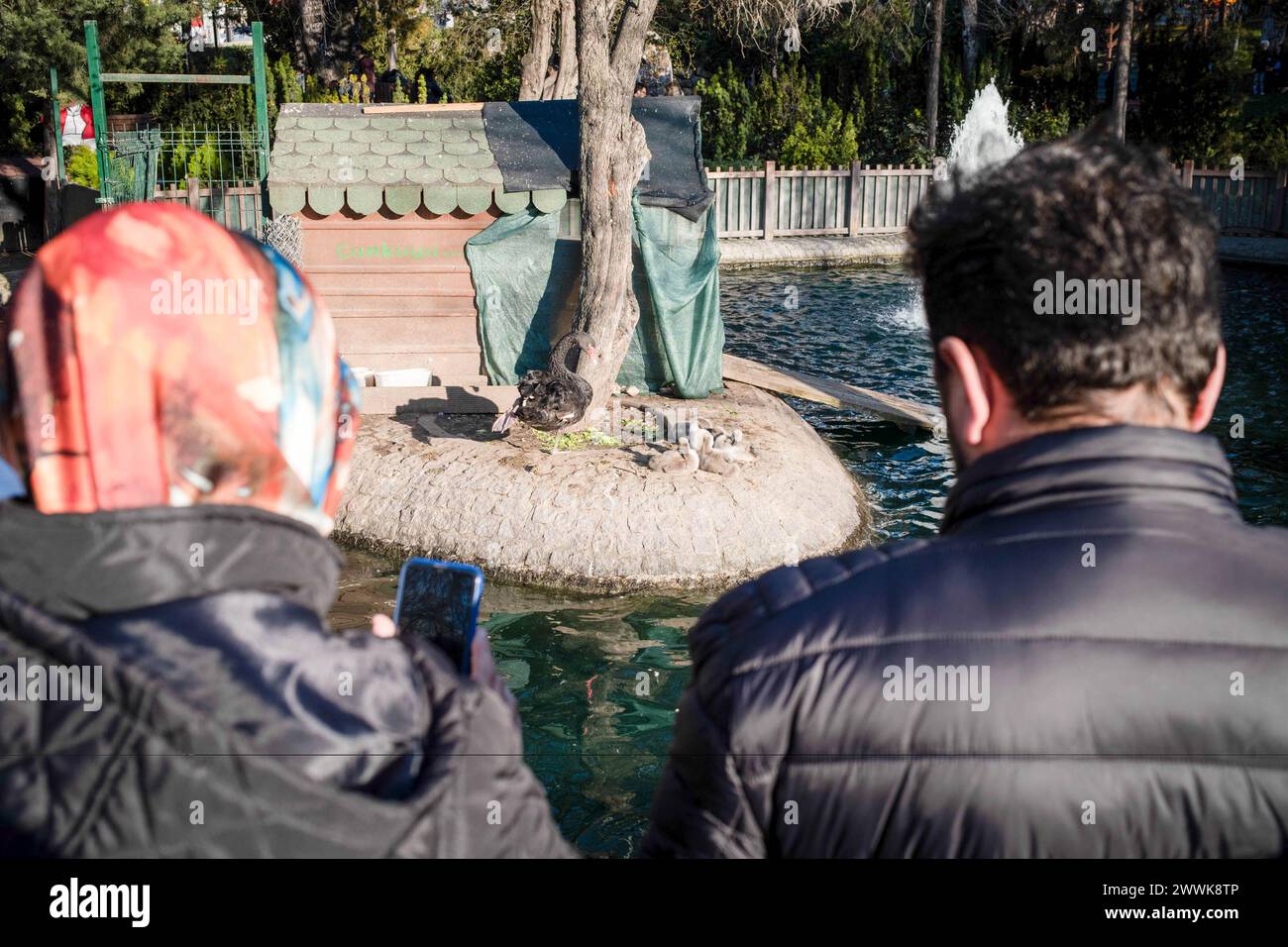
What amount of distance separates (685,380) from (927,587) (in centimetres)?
947

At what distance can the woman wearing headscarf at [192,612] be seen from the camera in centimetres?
137

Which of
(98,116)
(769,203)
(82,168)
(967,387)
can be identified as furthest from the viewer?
(769,203)

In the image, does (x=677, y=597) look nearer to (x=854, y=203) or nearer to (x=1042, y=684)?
(x=1042, y=684)

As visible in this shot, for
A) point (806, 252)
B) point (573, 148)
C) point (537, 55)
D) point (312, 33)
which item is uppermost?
point (312, 33)

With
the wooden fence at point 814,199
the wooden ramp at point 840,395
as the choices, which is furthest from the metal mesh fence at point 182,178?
the wooden fence at point 814,199

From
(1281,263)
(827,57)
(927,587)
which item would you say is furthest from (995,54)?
(927,587)

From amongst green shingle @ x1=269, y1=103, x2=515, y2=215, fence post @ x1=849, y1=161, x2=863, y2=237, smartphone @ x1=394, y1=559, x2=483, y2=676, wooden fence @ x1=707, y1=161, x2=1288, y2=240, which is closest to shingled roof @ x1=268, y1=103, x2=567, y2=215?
green shingle @ x1=269, y1=103, x2=515, y2=215

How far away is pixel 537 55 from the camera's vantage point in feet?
56.4

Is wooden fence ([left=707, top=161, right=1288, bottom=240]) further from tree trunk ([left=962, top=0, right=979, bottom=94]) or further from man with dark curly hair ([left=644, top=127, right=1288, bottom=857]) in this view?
man with dark curly hair ([left=644, top=127, right=1288, bottom=857])

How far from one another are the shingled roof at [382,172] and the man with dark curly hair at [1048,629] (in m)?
9.48

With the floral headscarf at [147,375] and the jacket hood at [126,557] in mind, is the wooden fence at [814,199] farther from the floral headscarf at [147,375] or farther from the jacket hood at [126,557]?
the jacket hood at [126,557]

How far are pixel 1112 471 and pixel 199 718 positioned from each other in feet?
3.78

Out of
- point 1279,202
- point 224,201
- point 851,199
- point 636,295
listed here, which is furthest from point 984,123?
point 636,295

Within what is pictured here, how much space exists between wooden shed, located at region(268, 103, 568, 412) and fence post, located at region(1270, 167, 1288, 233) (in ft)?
60.5
